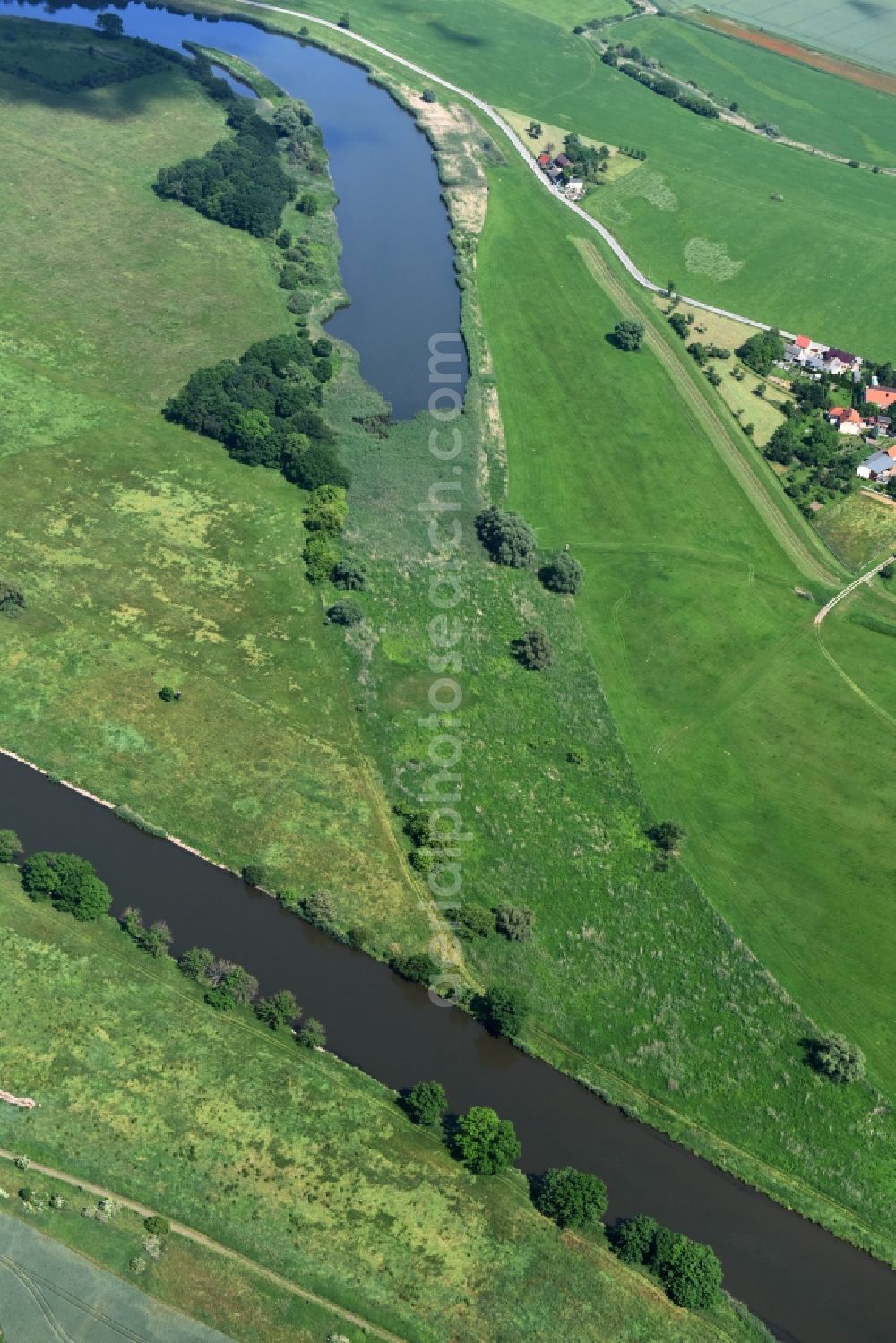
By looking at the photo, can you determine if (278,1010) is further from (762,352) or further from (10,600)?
(762,352)

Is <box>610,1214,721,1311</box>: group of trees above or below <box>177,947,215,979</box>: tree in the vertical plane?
above

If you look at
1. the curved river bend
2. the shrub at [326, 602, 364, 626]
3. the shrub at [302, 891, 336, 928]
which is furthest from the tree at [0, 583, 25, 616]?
the shrub at [302, 891, 336, 928]

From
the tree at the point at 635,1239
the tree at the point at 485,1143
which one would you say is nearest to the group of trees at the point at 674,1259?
the tree at the point at 635,1239

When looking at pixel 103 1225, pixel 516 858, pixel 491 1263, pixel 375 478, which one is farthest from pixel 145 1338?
pixel 375 478

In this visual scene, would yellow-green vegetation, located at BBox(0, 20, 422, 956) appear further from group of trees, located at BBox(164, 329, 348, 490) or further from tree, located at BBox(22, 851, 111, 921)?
tree, located at BBox(22, 851, 111, 921)

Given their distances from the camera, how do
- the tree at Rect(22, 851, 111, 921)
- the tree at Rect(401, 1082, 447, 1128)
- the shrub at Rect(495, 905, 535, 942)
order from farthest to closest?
the shrub at Rect(495, 905, 535, 942) → the tree at Rect(22, 851, 111, 921) → the tree at Rect(401, 1082, 447, 1128)

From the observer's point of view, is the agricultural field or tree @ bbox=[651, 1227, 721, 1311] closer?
the agricultural field

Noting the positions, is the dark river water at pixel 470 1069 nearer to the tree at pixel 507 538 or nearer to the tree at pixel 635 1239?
the tree at pixel 635 1239

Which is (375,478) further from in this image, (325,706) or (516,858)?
(516,858)
